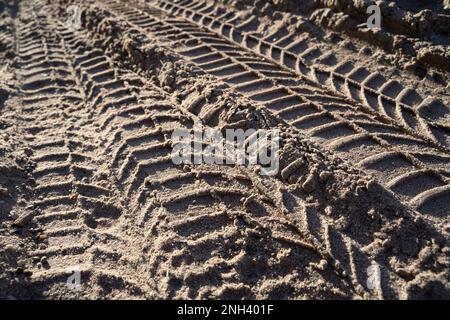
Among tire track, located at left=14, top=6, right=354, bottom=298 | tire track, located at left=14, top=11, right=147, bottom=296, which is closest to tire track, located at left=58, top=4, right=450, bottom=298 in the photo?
tire track, located at left=14, top=6, right=354, bottom=298

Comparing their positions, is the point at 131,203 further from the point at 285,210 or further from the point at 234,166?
the point at 285,210

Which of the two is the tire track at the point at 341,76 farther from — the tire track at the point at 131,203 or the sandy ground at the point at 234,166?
the tire track at the point at 131,203

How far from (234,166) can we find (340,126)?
Answer: 87 centimetres

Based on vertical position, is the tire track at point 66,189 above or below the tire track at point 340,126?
below

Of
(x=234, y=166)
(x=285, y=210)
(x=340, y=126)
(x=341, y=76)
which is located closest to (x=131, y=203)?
(x=234, y=166)

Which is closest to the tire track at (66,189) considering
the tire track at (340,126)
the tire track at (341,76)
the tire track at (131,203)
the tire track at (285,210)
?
the tire track at (131,203)

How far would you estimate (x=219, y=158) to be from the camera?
3131 mm

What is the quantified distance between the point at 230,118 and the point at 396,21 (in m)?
2.00

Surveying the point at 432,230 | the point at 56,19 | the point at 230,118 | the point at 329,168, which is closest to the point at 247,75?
the point at 230,118

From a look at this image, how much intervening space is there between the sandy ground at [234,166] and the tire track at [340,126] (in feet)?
0.04

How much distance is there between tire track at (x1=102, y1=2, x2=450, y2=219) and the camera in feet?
9.23

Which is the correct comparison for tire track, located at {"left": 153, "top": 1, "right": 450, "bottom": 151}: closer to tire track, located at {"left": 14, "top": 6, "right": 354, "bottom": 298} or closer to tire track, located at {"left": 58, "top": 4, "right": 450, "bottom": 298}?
tire track, located at {"left": 58, "top": 4, "right": 450, "bottom": 298}

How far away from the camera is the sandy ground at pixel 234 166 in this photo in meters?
2.48
